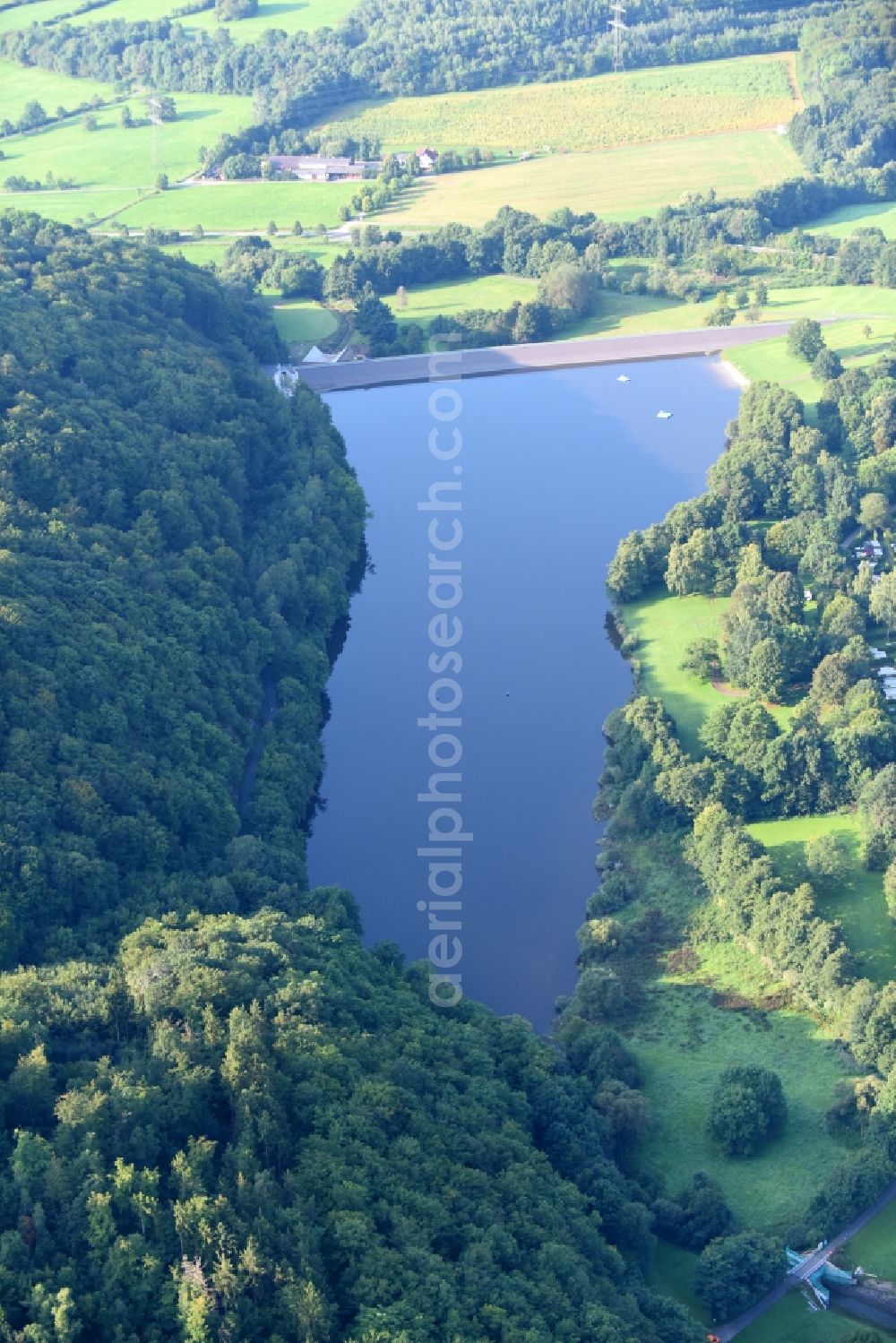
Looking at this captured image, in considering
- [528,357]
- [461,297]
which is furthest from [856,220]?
[528,357]

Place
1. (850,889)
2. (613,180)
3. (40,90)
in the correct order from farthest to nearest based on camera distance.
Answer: (40,90)
(613,180)
(850,889)

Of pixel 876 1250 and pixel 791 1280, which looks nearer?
pixel 791 1280

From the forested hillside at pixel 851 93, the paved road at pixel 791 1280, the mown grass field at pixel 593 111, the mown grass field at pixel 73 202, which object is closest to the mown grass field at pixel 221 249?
the mown grass field at pixel 73 202

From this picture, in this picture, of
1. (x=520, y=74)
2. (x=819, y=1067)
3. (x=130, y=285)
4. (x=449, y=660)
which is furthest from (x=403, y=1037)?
(x=520, y=74)

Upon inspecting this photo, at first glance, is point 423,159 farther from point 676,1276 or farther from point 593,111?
point 676,1276

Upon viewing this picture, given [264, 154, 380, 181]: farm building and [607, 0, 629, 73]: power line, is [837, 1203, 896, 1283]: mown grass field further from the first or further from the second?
[607, 0, 629, 73]: power line

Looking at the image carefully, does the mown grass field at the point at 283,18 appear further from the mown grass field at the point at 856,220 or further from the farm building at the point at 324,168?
the mown grass field at the point at 856,220

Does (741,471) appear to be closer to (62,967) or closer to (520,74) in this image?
(62,967)
